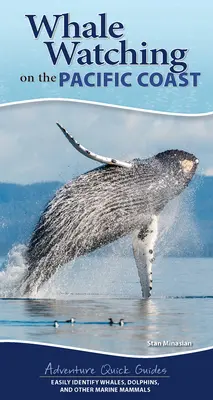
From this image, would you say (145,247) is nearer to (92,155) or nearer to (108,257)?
(108,257)

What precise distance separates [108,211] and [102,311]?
5.94ft

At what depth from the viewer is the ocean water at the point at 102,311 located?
1319 centimetres

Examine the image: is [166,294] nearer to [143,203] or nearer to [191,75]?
[143,203]

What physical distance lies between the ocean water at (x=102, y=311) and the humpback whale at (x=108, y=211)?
0.32 meters

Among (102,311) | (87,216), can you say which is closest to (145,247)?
(87,216)

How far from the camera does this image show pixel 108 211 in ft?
52.6

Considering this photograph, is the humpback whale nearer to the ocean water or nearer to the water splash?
the water splash

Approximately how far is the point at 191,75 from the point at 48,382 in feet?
15.5

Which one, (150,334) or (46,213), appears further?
(46,213)

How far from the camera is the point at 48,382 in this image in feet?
41.9

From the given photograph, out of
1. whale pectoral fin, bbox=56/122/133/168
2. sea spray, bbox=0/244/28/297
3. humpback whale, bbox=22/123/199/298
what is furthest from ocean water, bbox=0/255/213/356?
whale pectoral fin, bbox=56/122/133/168

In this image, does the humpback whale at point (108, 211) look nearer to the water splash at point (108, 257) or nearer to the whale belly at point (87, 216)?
the whale belly at point (87, 216)

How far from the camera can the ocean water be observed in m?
13.2

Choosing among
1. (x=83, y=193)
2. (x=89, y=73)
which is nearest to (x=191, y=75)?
(x=89, y=73)
